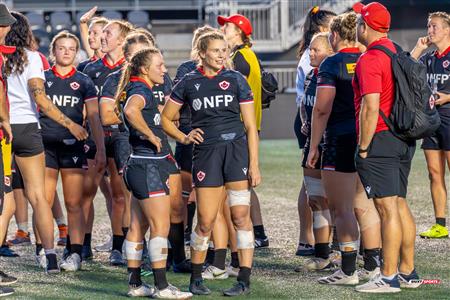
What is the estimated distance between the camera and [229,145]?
732cm

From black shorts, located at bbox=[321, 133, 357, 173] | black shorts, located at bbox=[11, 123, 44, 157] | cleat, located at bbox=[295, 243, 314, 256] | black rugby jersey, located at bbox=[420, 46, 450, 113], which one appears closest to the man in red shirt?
black shorts, located at bbox=[321, 133, 357, 173]

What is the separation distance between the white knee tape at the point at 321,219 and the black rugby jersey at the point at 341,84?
0.93m

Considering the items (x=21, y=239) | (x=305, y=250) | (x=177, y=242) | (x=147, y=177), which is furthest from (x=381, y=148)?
(x=21, y=239)

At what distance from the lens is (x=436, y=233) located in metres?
9.82

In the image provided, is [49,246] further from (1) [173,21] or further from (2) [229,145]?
(1) [173,21]

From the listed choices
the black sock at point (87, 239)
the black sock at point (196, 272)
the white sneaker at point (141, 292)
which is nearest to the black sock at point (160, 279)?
the white sneaker at point (141, 292)

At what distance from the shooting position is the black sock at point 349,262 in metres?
7.73

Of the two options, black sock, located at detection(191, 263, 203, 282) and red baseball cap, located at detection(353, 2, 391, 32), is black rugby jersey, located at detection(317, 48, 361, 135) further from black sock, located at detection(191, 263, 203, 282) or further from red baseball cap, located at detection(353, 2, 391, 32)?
black sock, located at detection(191, 263, 203, 282)

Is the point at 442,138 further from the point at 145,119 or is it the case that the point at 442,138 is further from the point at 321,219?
the point at 145,119

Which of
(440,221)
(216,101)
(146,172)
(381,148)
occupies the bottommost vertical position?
(440,221)

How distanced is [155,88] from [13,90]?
109 centimetres

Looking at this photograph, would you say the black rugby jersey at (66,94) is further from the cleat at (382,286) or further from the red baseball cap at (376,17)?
the cleat at (382,286)

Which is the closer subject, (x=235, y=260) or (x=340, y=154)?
(x=340, y=154)

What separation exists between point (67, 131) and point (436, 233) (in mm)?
3480
